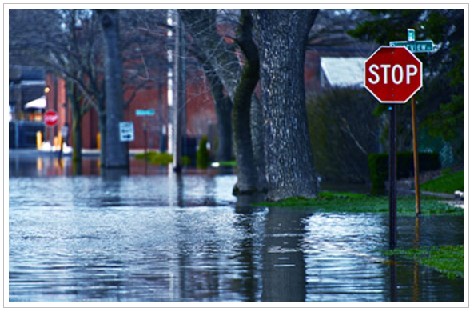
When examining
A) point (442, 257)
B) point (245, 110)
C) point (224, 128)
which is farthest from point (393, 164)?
point (224, 128)

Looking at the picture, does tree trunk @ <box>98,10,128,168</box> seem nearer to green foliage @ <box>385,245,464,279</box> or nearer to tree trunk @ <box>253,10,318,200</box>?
tree trunk @ <box>253,10,318,200</box>

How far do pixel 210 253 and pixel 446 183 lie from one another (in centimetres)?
1554

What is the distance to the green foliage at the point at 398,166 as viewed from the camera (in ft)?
109

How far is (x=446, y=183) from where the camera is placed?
31812mm

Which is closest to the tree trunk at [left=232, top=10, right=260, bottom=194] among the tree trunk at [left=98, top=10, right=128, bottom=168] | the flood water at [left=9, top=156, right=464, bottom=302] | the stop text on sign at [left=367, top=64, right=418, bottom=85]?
the flood water at [left=9, top=156, right=464, bottom=302]

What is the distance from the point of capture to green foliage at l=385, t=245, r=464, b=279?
14639 millimetres

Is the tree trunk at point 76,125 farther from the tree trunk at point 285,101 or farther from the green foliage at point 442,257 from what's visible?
the green foliage at point 442,257

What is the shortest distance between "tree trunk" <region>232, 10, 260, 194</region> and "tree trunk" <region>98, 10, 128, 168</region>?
73.2 feet

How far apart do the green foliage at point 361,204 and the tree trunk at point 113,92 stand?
86.7 ft

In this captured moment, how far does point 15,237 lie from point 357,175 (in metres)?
20.5

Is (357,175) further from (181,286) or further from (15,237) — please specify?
(181,286)

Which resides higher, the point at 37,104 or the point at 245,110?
the point at 37,104

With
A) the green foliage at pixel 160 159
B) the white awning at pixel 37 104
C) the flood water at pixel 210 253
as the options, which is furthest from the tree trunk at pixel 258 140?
the white awning at pixel 37 104

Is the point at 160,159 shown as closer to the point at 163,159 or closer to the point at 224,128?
the point at 163,159
